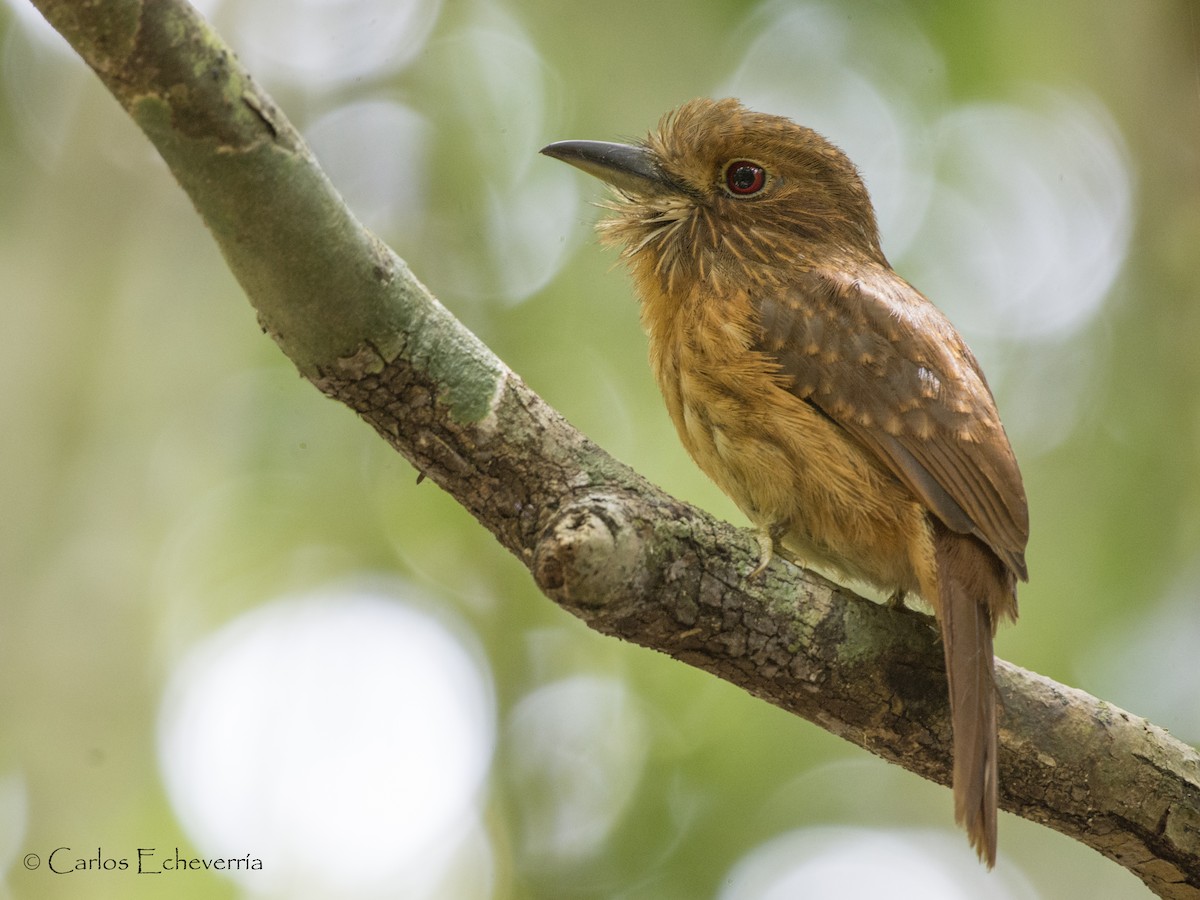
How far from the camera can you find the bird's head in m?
3.00

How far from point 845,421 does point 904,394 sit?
A: 0.49ft

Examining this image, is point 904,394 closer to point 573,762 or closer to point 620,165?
point 620,165

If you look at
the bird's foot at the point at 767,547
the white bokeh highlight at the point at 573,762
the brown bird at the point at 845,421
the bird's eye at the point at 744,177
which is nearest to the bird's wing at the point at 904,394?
the brown bird at the point at 845,421

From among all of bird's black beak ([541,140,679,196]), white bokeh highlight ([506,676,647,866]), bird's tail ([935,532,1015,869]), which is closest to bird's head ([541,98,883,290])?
bird's black beak ([541,140,679,196])

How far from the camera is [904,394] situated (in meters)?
2.58

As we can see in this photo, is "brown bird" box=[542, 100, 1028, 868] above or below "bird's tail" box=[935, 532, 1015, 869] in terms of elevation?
above

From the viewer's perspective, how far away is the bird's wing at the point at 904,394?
2482 mm

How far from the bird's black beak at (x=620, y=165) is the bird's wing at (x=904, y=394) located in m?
0.51

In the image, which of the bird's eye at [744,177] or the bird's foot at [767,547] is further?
the bird's eye at [744,177]

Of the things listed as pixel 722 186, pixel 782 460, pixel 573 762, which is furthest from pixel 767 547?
pixel 573 762

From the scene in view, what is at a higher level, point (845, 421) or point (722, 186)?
point (722, 186)

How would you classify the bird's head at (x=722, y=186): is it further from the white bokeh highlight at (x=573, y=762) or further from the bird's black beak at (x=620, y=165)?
the white bokeh highlight at (x=573, y=762)

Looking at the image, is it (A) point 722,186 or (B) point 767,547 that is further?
(A) point 722,186

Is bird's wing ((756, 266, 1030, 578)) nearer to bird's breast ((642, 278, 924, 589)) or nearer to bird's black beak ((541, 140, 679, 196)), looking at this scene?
bird's breast ((642, 278, 924, 589))
